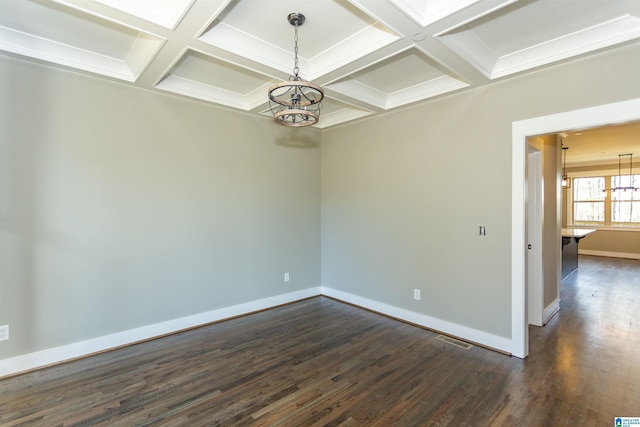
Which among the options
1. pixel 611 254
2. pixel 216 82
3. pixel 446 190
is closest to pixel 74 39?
pixel 216 82

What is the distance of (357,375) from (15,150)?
349 centimetres

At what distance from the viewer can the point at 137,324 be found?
3.29 m

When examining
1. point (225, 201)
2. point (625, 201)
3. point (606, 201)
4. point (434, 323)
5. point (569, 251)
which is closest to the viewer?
point (434, 323)

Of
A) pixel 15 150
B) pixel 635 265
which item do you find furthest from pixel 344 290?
pixel 635 265

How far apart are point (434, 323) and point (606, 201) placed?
349 inches

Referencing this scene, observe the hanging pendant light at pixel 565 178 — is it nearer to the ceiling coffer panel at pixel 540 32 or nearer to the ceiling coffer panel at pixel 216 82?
the ceiling coffer panel at pixel 540 32

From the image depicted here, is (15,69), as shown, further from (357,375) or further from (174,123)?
(357,375)

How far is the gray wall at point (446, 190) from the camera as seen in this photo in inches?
107

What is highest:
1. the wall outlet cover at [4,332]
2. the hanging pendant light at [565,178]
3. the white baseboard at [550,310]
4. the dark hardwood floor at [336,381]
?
the hanging pendant light at [565,178]

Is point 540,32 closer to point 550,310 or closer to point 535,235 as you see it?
point 535,235

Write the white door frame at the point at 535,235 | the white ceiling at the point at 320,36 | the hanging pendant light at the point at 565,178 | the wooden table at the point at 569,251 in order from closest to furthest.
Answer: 1. the white ceiling at the point at 320,36
2. the white door frame at the point at 535,235
3. the wooden table at the point at 569,251
4. the hanging pendant light at the point at 565,178

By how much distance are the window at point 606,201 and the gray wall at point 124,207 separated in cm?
964

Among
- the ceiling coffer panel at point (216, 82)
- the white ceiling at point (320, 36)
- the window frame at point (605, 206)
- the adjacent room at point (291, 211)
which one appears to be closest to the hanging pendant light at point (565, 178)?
the window frame at point (605, 206)

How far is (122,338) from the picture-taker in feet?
10.5
